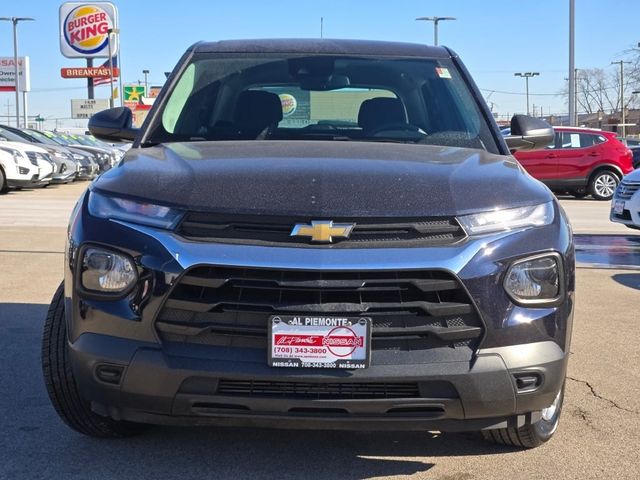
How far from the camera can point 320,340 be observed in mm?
2750

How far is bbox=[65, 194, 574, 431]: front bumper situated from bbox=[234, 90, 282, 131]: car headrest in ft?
4.84

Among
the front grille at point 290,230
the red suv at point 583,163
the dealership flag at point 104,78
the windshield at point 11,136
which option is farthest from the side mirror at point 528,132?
the dealership flag at point 104,78

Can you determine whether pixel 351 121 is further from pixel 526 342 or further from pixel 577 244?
pixel 577 244

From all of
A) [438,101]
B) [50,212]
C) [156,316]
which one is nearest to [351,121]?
[438,101]

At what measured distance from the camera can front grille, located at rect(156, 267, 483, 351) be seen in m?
2.75

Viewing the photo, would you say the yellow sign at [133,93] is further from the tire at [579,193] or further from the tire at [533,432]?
the tire at [533,432]

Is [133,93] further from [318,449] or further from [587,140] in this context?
[318,449]

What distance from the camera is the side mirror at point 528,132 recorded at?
4.59 m

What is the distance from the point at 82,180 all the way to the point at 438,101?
2081 cm

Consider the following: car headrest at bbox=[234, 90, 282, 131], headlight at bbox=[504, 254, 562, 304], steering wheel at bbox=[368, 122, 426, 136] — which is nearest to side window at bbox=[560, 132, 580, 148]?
steering wheel at bbox=[368, 122, 426, 136]

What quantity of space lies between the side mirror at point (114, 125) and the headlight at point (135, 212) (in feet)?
4.90

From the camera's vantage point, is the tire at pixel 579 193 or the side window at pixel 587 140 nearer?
the side window at pixel 587 140

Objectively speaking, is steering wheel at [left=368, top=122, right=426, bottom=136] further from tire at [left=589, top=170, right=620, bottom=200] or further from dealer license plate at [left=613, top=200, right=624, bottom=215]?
tire at [left=589, top=170, right=620, bottom=200]

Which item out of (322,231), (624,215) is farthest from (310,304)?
(624,215)
